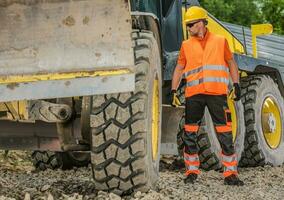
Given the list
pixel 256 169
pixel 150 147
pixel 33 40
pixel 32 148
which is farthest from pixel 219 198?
pixel 256 169

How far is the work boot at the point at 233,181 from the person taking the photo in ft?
20.2

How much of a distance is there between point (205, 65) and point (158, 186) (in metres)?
1.47

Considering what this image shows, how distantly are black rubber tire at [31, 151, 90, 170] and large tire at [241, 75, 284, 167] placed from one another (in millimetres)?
2087

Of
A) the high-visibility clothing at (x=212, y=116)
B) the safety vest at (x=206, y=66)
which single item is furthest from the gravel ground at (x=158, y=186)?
the safety vest at (x=206, y=66)

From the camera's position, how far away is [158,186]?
208 inches

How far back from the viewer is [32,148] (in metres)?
5.24

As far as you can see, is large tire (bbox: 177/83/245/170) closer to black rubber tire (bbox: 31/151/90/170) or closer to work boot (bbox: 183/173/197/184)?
work boot (bbox: 183/173/197/184)

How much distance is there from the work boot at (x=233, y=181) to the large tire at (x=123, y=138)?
61.9 inches

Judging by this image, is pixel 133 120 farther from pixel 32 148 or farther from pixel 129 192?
pixel 32 148

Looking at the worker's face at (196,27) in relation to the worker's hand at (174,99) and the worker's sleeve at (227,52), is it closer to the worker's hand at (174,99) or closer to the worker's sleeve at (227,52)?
the worker's sleeve at (227,52)

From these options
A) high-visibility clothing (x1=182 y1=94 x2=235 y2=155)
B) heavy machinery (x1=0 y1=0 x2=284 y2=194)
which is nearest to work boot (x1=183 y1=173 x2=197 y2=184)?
high-visibility clothing (x1=182 y1=94 x2=235 y2=155)

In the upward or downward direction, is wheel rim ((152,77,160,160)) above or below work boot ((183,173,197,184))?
above

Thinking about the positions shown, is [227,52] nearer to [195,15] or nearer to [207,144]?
[195,15]

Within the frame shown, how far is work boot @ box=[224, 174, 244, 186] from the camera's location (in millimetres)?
6148
